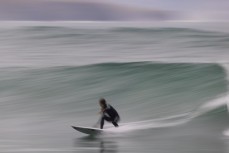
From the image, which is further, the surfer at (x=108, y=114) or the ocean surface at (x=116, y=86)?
the surfer at (x=108, y=114)

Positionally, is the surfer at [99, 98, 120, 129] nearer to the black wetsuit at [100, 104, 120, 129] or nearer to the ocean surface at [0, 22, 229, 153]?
the black wetsuit at [100, 104, 120, 129]

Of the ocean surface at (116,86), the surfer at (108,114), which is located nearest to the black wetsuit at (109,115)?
the surfer at (108,114)

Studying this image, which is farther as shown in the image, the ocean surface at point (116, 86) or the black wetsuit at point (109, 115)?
the black wetsuit at point (109, 115)

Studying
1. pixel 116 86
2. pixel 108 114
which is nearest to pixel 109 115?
pixel 108 114

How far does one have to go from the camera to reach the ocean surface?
42.3 feet

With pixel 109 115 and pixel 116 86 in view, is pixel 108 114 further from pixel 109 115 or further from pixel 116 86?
pixel 116 86

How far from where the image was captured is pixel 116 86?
21.3 m

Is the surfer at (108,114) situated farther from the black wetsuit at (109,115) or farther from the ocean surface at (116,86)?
the ocean surface at (116,86)

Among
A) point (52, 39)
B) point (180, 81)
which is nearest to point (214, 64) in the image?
point (180, 81)

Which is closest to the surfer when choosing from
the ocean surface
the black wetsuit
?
the black wetsuit

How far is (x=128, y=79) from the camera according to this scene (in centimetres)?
2231

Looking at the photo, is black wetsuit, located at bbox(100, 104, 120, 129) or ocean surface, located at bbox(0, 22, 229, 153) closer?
ocean surface, located at bbox(0, 22, 229, 153)

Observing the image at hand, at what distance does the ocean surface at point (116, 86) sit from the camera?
12898 mm

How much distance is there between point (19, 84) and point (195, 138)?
406 inches
